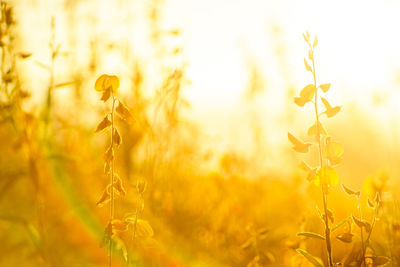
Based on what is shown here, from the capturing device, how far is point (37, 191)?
118 centimetres

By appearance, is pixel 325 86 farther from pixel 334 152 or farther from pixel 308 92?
pixel 334 152

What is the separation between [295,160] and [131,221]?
4241mm

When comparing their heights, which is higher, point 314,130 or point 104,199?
point 314,130

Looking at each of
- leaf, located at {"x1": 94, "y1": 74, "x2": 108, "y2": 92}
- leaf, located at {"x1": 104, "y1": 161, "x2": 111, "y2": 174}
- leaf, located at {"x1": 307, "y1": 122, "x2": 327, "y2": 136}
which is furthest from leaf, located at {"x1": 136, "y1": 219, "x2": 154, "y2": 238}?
leaf, located at {"x1": 307, "y1": 122, "x2": 327, "y2": 136}

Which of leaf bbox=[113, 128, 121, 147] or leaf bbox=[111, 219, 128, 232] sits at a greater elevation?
leaf bbox=[113, 128, 121, 147]

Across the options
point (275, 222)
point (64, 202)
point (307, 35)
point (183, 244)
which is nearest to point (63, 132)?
point (64, 202)

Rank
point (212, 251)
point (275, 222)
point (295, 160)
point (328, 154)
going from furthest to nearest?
1. point (295, 160)
2. point (275, 222)
3. point (212, 251)
4. point (328, 154)

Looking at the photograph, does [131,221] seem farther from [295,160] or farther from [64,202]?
[295,160]

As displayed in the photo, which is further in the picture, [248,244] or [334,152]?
[248,244]

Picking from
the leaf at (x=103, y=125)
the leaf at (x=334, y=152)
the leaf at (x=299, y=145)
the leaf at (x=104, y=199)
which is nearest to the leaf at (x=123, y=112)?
the leaf at (x=103, y=125)

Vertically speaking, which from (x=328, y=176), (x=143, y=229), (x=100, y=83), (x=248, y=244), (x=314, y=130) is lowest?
(x=248, y=244)

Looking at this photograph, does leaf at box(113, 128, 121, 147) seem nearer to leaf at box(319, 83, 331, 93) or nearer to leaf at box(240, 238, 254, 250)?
leaf at box(319, 83, 331, 93)

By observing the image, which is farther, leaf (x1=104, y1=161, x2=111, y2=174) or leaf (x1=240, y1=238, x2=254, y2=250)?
leaf (x1=240, y1=238, x2=254, y2=250)

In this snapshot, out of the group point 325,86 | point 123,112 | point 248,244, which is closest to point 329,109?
point 325,86
